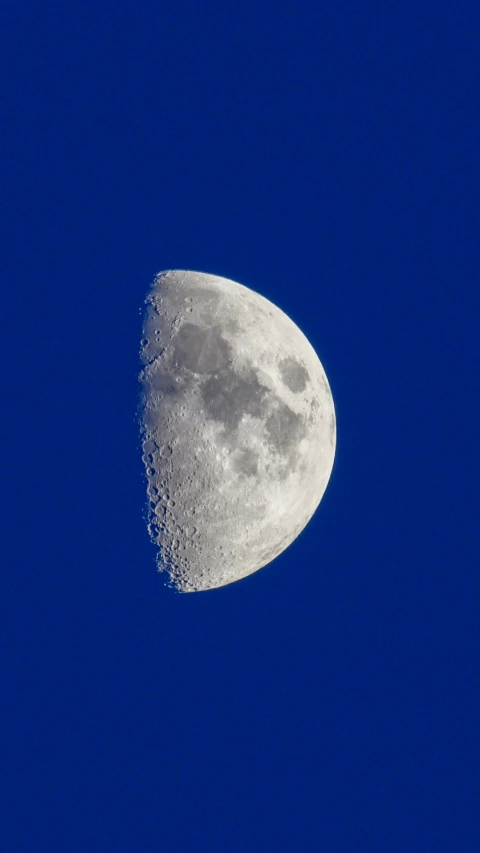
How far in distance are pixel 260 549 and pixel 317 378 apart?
3.67 metres

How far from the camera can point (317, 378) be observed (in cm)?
1756

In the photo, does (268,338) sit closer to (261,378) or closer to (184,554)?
(261,378)

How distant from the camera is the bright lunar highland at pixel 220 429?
50.3 feet

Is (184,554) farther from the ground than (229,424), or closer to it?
closer to it

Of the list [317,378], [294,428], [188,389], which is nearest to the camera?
[188,389]

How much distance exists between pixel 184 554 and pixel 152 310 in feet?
15.1

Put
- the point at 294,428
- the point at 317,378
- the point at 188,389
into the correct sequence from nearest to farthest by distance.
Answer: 1. the point at 188,389
2. the point at 294,428
3. the point at 317,378

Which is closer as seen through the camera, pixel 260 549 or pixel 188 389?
pixel 188 389

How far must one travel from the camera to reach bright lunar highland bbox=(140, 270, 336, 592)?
15320 mm

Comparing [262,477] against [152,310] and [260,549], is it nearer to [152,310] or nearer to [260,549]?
[260,549]

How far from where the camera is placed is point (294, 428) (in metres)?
16.3

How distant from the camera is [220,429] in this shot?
15.4 m

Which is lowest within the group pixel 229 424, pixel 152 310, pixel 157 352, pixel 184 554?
pixel 184 554

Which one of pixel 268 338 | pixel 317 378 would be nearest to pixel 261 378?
pixel 268 338
